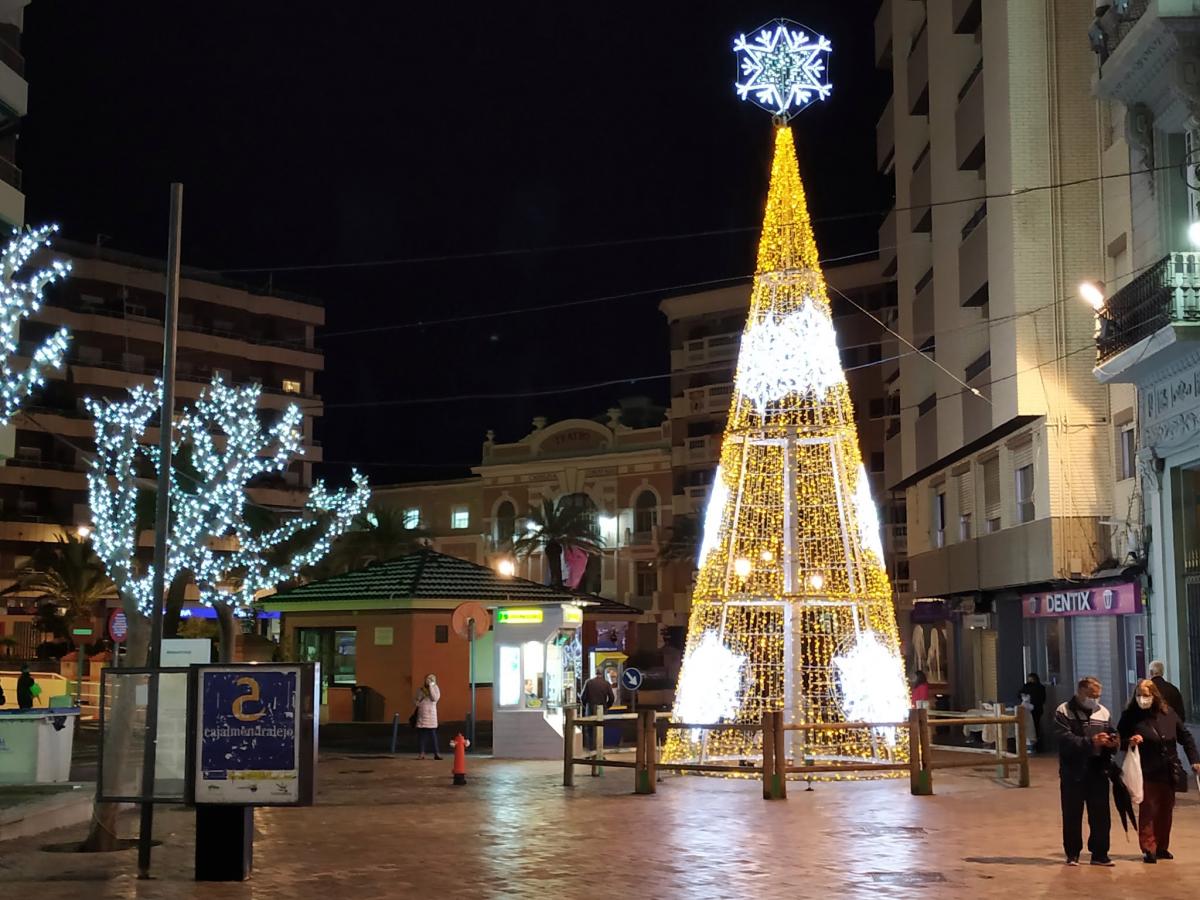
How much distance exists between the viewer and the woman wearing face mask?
41.8 ft

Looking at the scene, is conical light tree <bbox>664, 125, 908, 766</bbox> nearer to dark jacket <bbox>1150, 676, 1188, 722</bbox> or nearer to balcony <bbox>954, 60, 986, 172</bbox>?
dark jacket <bbox>1150, 676, 1188, 722</bbox>

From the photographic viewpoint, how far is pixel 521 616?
26859 millimetres

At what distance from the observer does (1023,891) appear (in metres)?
11.3

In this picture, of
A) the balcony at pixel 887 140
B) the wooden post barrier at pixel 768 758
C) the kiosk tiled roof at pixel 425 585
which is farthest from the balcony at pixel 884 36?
the wooden post barrier at pixel 768 758

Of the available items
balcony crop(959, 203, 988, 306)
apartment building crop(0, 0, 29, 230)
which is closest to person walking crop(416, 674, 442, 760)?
apartment building crop(0, 0, 29, 230)

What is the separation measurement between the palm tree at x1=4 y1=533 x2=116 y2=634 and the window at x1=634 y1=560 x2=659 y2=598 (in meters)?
26.1

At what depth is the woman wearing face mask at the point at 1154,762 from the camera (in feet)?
41.8

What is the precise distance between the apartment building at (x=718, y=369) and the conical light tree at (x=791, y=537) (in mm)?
41078

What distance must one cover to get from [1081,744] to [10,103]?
26000 millimetres

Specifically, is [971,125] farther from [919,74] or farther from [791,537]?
[791,537]

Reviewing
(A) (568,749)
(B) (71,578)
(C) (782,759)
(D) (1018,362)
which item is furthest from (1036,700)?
(B) (71,578)

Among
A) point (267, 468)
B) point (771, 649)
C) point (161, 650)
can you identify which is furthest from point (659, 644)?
point (161, 650)

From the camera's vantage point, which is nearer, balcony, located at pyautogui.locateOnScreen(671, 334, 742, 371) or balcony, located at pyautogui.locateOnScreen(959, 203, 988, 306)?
balcony, located at pyautogui.locateOnScreen(959, 203, 988, 306)

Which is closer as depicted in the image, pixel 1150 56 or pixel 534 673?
pixel 1150 56
